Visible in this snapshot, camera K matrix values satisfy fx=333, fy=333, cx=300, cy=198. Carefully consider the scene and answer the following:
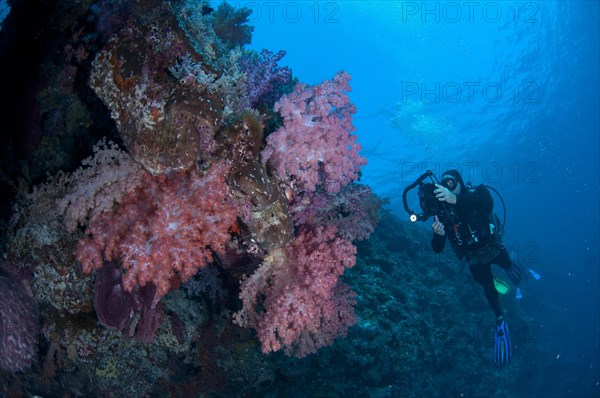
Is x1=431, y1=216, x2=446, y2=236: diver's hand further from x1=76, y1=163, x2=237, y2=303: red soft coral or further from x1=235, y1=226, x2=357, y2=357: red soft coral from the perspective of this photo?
x1=76, y1=163, x2=237, y2=303: red soft coral

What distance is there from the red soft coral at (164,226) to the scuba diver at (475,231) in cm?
591

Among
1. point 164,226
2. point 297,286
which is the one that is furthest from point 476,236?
point 164,226

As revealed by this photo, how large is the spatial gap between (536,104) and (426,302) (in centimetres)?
4546

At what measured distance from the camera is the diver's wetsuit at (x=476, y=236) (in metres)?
8.05

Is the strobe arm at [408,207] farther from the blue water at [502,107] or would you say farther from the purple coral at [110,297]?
the blue water at [502,107]

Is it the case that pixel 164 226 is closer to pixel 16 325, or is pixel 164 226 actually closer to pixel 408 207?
pixel 16 325

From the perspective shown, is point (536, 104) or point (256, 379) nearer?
point (256, 379)

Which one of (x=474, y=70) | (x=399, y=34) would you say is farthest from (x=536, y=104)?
(x=399, y=34)

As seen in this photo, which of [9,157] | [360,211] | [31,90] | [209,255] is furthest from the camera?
[360,211]

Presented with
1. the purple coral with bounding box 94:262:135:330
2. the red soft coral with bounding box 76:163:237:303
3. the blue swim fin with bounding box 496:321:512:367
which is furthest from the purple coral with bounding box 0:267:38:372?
the blue swim fin with bounding box 496:321:512:367

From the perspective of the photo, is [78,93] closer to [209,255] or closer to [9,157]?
[9,157]

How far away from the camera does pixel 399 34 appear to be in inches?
1909

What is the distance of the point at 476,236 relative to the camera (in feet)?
28.1

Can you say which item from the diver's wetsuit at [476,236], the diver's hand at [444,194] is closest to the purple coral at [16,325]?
the diver's hand at [444,194]
